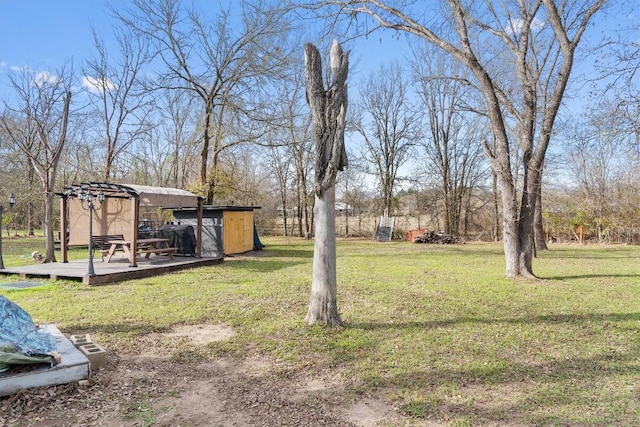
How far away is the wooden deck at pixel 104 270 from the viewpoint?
777cm

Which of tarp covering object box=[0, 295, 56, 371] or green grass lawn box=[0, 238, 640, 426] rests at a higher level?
tarp covering object box=[0, 295, 56, 371]

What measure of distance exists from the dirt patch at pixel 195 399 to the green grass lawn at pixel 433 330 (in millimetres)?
224

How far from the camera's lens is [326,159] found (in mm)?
4422

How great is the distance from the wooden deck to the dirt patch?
4.78 meters

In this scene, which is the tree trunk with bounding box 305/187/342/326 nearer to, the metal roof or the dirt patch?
the dirt patch

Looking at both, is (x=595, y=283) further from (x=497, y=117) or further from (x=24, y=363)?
(x=24, y=363)

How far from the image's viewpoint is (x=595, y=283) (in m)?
7.59

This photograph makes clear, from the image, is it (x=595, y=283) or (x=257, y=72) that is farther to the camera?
(x=257, y=72)

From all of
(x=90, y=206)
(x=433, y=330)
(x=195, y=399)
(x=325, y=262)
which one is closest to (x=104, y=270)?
(x=90, y=206)

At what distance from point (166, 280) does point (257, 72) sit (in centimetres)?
965

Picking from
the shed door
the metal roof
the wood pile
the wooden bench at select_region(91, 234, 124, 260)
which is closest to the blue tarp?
A: the metal roof

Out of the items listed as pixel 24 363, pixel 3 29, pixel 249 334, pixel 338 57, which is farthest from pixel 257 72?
pixel 24 363

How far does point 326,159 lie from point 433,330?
7.87 feet

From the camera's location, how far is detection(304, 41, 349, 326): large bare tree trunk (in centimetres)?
441
